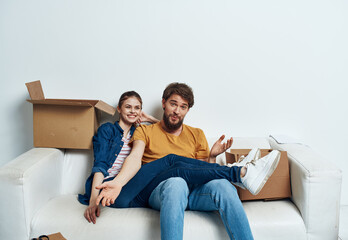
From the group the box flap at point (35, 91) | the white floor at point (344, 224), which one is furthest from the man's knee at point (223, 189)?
the box flap at point (35, 91)

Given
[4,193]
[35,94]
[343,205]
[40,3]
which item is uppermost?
[40,3]

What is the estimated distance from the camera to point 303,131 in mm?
2348

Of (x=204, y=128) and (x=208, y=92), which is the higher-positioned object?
(x=208, y=92)

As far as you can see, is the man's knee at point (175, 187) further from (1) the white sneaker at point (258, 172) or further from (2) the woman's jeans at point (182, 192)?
(1) the white sneaker at point (258, 172)

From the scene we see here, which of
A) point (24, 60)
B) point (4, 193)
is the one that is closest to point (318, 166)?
point (4, 193)

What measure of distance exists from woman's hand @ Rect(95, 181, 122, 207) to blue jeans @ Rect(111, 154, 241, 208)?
12 cm

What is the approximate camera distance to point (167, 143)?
1963mm

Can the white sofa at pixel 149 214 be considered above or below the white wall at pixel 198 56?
below

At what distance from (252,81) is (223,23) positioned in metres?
0.48

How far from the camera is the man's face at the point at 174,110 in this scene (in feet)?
6.37

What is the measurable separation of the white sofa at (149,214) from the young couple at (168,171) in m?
0.08

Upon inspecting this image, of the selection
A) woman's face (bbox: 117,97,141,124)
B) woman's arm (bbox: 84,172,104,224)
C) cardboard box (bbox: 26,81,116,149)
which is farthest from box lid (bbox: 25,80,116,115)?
woman's arm (bbox: 84,172,104,224)

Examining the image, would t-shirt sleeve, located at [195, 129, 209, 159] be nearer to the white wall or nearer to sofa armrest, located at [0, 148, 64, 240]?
the white wall

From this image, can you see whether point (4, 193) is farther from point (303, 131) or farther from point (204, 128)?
point (303, 131)
